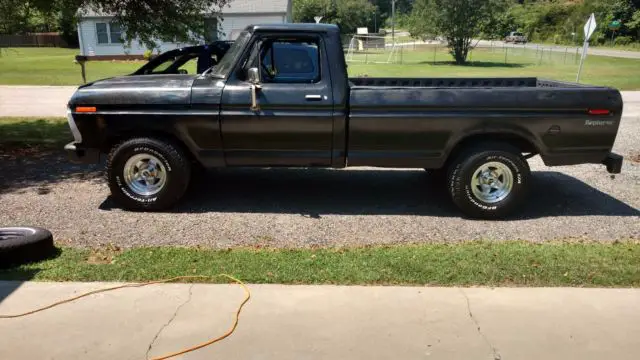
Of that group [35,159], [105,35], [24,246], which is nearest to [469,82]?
[24,246]

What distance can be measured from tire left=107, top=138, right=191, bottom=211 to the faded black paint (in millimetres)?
181

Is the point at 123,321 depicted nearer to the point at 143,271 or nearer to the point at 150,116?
the point at 143,271

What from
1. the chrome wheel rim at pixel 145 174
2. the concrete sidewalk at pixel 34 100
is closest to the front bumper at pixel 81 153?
the chrome wheel rim at pixel 145 174

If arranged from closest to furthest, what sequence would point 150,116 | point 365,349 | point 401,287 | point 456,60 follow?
1. point 365,349
2. point 401,287
3. point 150,116
4. point 456,60

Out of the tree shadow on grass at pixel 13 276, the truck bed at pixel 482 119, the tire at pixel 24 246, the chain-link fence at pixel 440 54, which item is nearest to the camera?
the tree shadow on grass at pixel 13 276

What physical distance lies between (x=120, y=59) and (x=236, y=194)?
3484cm

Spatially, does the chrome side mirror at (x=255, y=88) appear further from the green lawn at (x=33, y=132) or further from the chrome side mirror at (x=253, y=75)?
the green lawn at (x=33, y=132)

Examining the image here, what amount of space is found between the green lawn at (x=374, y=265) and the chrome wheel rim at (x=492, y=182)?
2.98 ft

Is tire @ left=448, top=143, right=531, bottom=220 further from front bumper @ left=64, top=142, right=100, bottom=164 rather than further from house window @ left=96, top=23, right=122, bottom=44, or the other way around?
house window @ left=96, top=23, right=122, bottom=44

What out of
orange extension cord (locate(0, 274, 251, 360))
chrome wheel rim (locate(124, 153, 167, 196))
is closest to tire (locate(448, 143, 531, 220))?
orange extension cord (locate(0, 274, 251, 360))

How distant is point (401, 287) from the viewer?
419 centimetres

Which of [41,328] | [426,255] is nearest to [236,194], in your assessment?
[426,255]

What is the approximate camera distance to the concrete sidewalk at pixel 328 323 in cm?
337

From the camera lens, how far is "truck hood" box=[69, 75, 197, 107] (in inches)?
220
